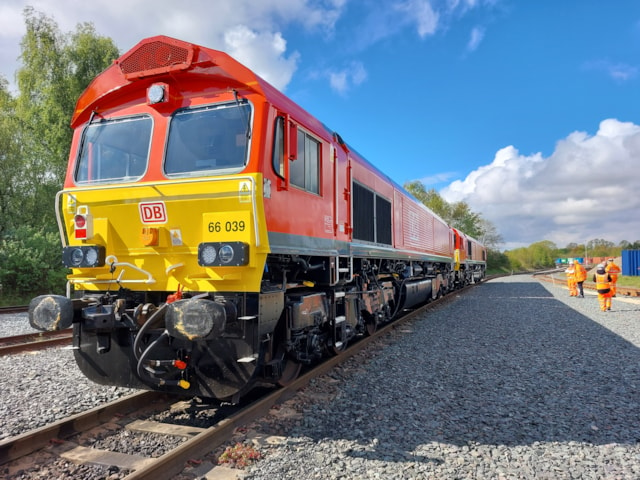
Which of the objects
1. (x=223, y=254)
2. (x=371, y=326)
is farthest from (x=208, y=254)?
(x=371, y=326)

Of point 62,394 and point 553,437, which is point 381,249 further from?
point 62,394

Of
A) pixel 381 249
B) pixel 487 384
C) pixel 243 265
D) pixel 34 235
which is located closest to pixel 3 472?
Result: pixel 243 265

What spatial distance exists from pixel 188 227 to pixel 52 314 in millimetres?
1445

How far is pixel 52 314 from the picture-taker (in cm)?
406

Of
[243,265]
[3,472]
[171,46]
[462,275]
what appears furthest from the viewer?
[462,275]

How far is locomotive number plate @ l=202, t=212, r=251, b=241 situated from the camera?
397 centimetres

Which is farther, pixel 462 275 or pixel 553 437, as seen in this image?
pixel 462 275

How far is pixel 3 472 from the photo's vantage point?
3.25 m

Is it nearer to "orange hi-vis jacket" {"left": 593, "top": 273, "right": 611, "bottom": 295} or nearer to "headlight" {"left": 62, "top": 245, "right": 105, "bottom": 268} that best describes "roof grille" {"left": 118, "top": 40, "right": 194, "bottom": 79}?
"headlight" {"left": 62, "top": 245, "right": 105, "bottom": 268}

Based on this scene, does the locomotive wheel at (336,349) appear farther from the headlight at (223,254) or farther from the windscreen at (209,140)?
the windscreen at (209,140)

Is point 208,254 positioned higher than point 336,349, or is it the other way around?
point 208,254

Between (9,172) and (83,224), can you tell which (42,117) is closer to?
(9,172)

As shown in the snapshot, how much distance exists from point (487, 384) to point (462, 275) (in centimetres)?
1732

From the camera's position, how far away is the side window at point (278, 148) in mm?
4379
